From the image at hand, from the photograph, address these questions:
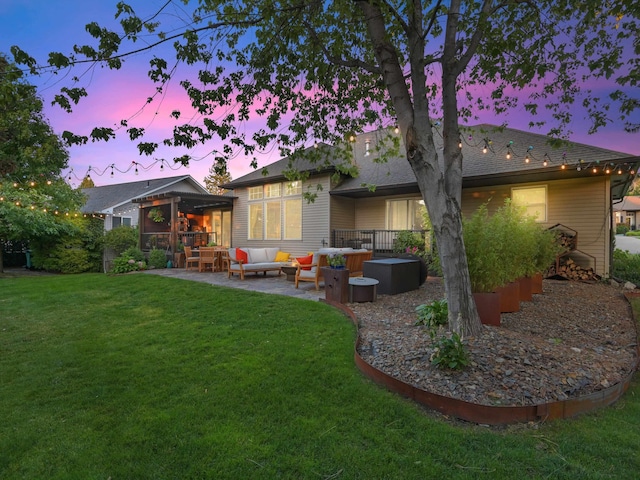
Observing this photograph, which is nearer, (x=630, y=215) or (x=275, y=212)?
(x=275, y=212)

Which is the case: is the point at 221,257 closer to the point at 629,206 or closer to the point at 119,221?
the point at 119,221

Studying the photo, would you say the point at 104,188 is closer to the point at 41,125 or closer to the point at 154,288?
the point at 154,288

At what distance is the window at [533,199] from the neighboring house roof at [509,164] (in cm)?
37

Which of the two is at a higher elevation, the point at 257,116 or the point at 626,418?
the point at 257,116

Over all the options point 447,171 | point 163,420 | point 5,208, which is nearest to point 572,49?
point 447,171

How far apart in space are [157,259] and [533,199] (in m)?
13.3

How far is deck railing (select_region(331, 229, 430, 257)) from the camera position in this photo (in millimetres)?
11508

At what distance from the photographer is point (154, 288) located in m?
8.44

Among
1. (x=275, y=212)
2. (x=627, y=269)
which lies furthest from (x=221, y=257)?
(x=627, y=269)

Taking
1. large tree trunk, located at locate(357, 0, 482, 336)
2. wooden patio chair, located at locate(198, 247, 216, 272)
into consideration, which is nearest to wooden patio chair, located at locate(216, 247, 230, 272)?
wooden patio chair, located at locate(198, 247, 216, 272)

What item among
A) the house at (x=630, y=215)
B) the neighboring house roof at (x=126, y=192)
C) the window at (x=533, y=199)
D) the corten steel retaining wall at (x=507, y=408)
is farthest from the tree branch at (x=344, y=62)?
the house at (x=630, y=215)

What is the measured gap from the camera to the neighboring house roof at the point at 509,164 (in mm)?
7930

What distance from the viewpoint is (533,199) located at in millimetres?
9805

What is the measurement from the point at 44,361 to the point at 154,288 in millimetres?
4662
